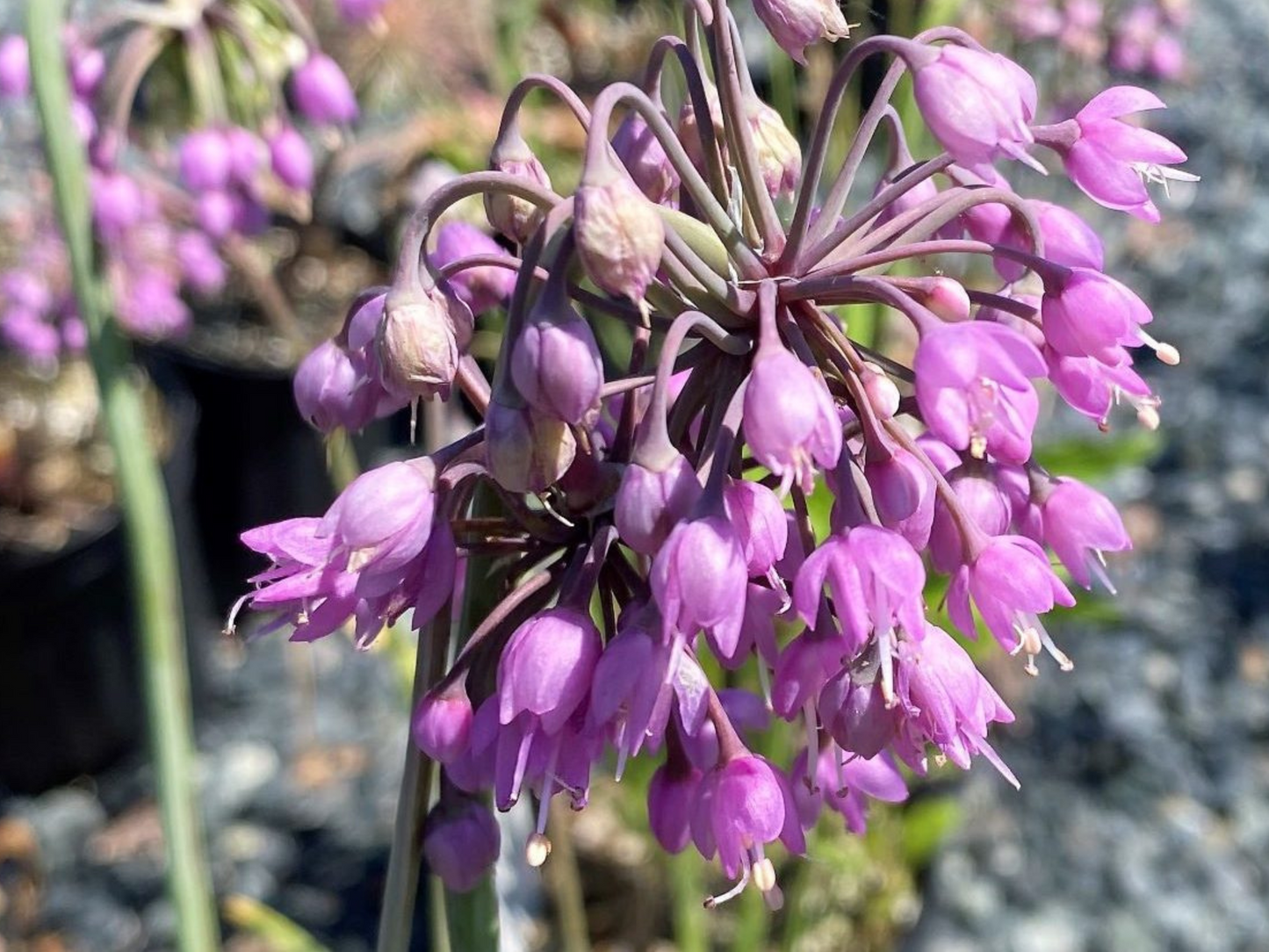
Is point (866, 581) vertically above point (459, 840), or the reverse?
point (866, 581)

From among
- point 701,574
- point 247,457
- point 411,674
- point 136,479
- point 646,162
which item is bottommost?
point 247,457

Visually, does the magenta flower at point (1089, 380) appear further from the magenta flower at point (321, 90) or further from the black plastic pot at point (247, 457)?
the black plastic pot at point (247, 457)

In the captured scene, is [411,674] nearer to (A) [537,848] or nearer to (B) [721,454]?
(A) [537,848]

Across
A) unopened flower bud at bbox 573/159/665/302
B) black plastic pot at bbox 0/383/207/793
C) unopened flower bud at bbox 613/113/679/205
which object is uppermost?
unopened flower bud at bbox 573/159/665/302

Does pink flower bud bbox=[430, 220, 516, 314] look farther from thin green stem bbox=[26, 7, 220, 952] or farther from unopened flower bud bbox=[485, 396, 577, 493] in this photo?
thin green stem bbox=[26, 7, 220, 952]

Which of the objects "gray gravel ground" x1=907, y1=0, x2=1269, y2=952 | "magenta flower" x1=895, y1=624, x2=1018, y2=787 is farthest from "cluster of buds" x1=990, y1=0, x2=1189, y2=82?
"magenta flower" x1=895, y1=624, x2=1018, y2=787

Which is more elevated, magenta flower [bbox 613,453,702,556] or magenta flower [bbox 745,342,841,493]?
magenta flower [bbox 745,342,841,493]

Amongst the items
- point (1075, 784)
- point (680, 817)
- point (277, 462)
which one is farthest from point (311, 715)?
point (680, 817)

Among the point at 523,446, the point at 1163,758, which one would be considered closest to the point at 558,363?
the point at 523,446
